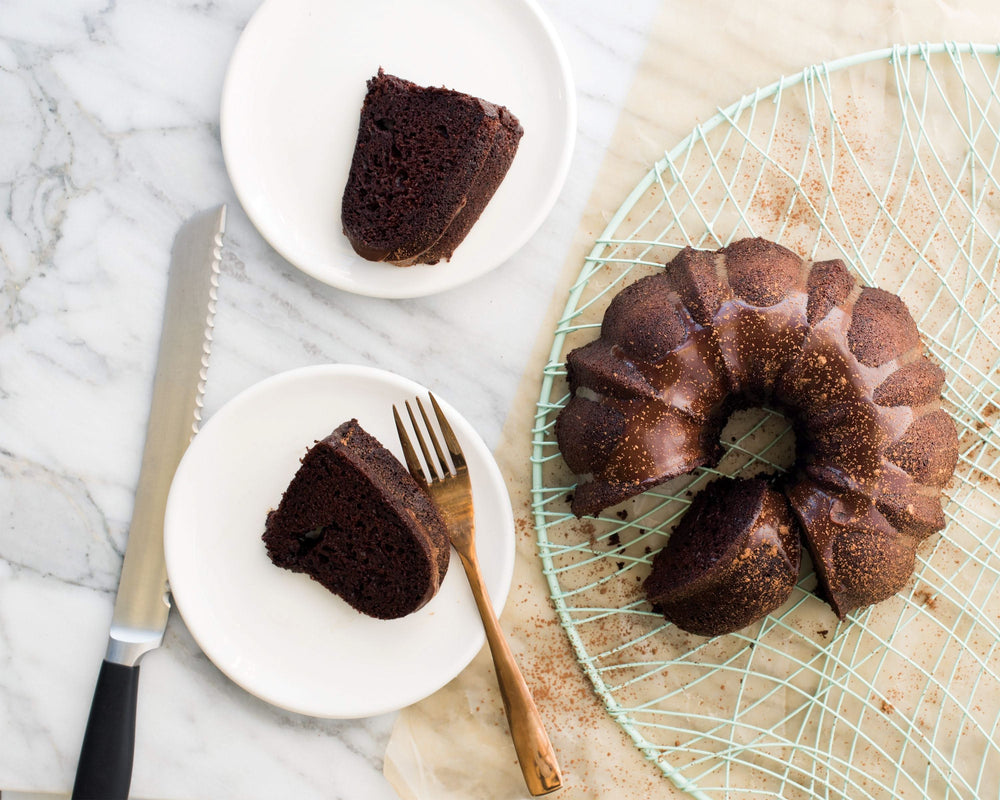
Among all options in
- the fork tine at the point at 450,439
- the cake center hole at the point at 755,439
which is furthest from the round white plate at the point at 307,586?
the cake center hole at the point at 755,439

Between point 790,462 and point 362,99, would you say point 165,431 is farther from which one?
point 790,462

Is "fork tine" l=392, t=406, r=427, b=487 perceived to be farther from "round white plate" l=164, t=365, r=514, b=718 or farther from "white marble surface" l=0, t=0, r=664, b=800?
"white marble surface" l=0, t=0, r=664, b=800

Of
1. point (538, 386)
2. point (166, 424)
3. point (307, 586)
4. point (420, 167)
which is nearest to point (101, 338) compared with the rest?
point (166, 424)

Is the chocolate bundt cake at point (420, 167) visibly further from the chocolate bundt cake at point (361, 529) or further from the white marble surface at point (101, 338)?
the chocolate bundt cake at point (361, 529)

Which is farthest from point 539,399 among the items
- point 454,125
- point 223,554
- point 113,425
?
point 113,425

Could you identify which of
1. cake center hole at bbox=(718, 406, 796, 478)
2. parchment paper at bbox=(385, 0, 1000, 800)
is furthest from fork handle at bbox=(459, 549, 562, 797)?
cake center hole at bbox=(718, 406, 796, 478)

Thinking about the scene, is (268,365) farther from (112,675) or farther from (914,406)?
(914,406)
